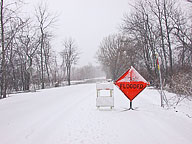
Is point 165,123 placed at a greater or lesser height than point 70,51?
lesser

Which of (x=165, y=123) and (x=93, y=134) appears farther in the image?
(x=165, y=123)

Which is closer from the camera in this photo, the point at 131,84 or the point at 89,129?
the point at 89,129

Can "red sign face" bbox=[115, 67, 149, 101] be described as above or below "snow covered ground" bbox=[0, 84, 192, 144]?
above

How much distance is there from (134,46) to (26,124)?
1753 centimetres

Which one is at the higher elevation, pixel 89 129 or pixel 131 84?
pixel 131 84

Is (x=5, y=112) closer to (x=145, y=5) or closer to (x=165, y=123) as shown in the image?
(x=165, y=123)

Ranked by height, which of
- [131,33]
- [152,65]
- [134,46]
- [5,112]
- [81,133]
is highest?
[131,33]

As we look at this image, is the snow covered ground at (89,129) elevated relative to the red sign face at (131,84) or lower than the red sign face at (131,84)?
lower

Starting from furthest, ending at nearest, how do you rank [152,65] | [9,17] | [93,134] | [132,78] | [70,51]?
1. [70,51]
2. [152,65]
3. [9,17]
4. [132,78]
5. [93,134]

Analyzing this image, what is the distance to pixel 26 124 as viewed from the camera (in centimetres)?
455

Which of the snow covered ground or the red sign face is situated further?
the red sign face

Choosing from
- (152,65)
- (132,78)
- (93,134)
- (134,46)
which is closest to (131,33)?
(134,46)

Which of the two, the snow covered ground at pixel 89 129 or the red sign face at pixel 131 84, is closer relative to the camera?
the snow covered ground at pixel 89 129

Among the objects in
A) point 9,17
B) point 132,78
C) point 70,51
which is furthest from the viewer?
point 70,51
